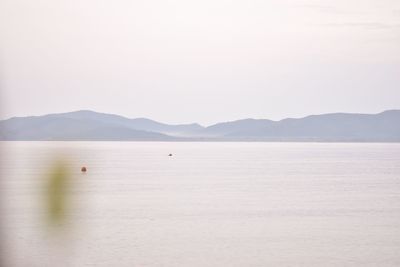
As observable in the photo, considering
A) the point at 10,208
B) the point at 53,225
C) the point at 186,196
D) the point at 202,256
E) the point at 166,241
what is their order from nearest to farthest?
the point at 202,256
the point at 166,241
the point at 53,225
the point at 10,208
the point at 186,196

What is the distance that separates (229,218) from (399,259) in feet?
41.3

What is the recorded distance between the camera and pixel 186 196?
173ft

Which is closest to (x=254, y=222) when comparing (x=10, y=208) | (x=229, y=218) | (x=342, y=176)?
(x=229, y=218)

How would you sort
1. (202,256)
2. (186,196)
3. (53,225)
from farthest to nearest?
1. (186,196)
2. (53,225)
3. (202,256)

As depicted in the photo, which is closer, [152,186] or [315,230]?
[315,230]

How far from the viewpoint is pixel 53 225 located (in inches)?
1417

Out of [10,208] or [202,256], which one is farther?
[10,208]

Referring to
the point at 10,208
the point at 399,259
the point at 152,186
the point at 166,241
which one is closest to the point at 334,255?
the point at 399,259

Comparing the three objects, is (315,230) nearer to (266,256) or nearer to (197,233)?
(197,233)

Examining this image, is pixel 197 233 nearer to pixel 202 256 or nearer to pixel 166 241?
pixel 166 241

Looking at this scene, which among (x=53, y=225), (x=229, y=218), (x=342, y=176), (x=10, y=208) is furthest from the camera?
(x=342, y=176)

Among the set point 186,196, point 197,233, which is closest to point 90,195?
point 186,196

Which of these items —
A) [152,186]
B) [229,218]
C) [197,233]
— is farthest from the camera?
[152,186]

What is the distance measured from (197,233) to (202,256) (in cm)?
586
